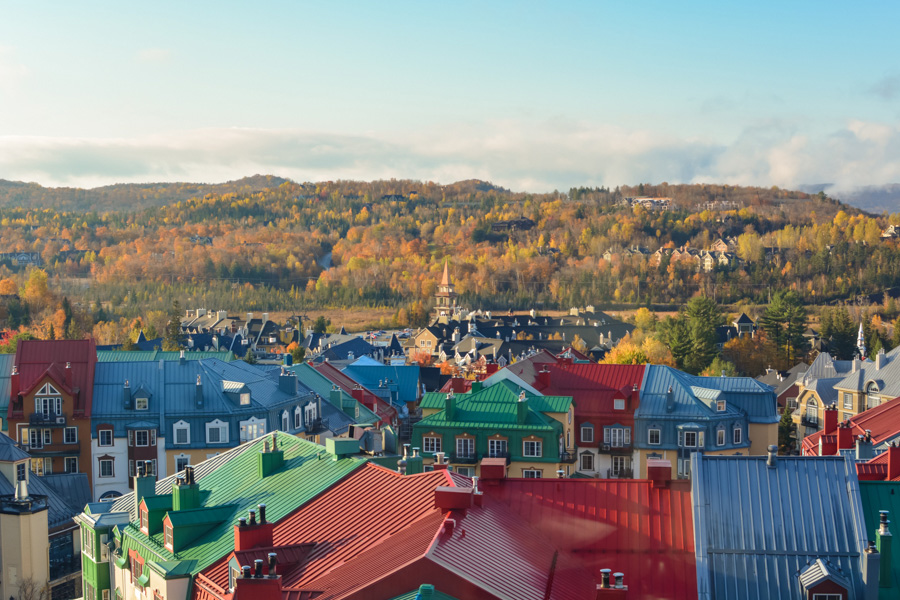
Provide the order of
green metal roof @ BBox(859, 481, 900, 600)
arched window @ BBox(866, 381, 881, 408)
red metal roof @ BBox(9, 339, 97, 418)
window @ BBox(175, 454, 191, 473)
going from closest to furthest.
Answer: green metal roof @ BBox(859, 481, 900, 600) → window @ BBox(175, 454, 191, 473) → red metal roof @ BBox(9, 339, 97, 418) → arched window @ BBox(866, 381, 881, 408)

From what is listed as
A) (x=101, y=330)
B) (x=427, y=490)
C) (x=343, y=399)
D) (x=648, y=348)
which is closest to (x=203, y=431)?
(x=343, y=399)

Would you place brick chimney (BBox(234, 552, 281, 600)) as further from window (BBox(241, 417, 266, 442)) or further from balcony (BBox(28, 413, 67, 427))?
balcony (BBox(28, 413, 67, 427))

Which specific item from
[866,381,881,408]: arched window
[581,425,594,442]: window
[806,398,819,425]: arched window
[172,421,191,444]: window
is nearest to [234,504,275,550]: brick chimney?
[172,421,191,444]: window

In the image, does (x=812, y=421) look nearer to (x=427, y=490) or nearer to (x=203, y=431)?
(x=203, y=431)

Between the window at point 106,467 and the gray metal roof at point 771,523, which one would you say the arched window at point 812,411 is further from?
the gray metal roof at point 771,523

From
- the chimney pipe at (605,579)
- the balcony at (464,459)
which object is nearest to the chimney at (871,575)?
the chimney pipe at (605,579)

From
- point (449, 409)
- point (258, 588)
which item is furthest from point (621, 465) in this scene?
point (258, 588)

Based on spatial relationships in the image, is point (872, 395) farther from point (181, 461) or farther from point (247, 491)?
point (247, 491)
